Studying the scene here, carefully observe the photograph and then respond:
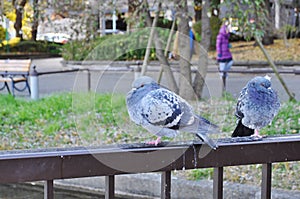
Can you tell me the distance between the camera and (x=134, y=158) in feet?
6.05

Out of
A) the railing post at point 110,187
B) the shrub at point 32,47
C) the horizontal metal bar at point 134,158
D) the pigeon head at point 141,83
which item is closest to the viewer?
the horizontal metal bar at point 134,158

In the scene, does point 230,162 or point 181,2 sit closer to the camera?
point 230,162

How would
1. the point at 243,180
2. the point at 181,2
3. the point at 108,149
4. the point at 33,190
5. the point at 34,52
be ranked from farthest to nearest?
the point at 34,52 < the point at 181,2 < the point at 33,190 < the point at 243,180 < the point at 108,149

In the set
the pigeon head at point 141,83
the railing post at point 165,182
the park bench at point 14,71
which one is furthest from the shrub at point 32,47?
the railing post at point 165,182

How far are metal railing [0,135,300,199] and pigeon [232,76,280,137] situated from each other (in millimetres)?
214

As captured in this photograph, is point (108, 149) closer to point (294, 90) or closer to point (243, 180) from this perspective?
point (243, 180)

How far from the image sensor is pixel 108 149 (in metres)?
1.82

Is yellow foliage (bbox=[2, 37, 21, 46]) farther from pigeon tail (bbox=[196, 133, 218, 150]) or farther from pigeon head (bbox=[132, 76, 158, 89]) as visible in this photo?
pigeon tail (bbox=[196, 133, 218, 150])

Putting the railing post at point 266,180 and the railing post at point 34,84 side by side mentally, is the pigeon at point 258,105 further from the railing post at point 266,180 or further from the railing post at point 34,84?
the railing post at point 34,84

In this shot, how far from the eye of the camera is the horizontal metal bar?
1.70m

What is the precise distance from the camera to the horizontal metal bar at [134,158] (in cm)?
170

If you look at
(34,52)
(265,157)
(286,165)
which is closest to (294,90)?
(286,165)

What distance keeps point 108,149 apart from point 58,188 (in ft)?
16.7

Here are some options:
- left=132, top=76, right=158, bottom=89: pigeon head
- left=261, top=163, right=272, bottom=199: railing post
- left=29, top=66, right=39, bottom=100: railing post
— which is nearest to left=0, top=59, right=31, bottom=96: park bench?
left=29, top=66, right=39, bottom=100: railing post
